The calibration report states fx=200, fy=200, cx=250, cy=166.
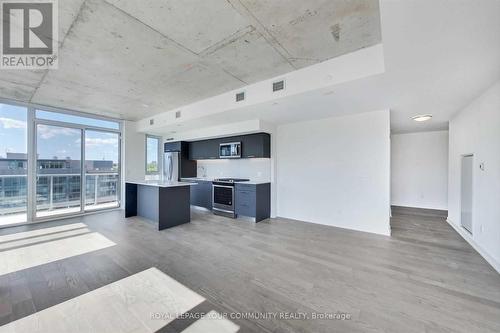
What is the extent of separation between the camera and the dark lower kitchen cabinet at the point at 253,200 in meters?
4.93

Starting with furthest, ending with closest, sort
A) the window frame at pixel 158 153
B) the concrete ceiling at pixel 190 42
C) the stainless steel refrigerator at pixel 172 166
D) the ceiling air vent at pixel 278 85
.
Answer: the window frame at pixel 158 153
the stainless steel refrigerator at pixel 172 166
the ceiling air vent at pixel 278 85
the concrete ceiling at pixel 190 42

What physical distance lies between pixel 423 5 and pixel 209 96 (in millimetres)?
3569

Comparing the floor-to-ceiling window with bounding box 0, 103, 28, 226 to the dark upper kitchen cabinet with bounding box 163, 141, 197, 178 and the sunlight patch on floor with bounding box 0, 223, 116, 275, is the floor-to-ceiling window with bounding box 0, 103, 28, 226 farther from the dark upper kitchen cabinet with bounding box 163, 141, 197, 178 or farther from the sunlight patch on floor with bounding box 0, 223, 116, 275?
the dark upper kitchen cabinet with bounding box 163, 141, 197, 178

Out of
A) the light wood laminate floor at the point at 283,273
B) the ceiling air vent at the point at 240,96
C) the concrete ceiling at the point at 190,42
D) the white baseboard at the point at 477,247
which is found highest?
the concrete ceiling at the point at 190,42

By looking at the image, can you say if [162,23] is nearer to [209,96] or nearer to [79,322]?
[209,96]

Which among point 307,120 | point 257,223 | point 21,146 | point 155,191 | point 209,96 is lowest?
point 257,223

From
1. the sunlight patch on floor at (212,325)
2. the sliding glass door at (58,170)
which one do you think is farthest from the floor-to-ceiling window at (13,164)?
the sunlight patch on floor at (212,325)

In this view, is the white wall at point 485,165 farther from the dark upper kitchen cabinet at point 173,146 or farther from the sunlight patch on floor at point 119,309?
the dark upper kitchen cabinet at point 173,146

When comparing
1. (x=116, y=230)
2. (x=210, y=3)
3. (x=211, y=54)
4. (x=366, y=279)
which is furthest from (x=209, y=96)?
(x=366, y=279)

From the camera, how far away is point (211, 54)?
8.92ft

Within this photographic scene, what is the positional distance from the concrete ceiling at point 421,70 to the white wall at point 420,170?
1.84 meters

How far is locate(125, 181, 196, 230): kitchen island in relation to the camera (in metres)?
4.36

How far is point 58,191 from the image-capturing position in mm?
5207

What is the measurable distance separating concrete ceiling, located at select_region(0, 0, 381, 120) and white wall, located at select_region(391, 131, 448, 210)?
589 cm
